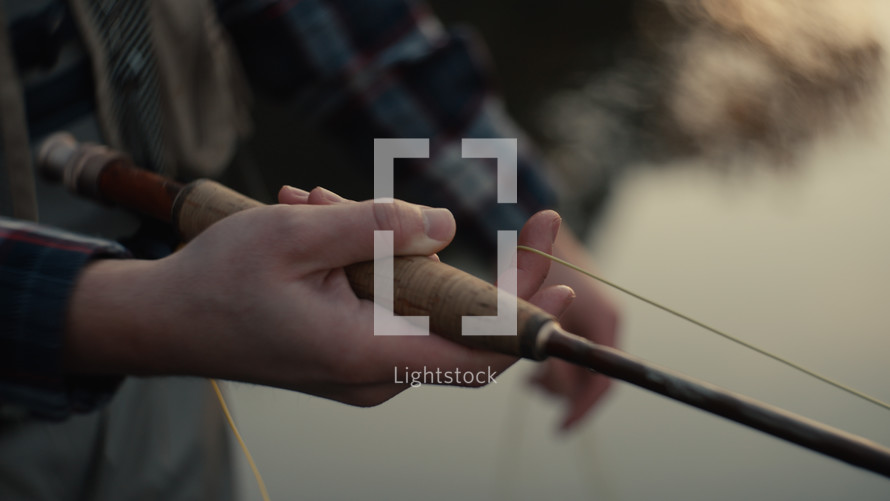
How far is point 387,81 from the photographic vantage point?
0.67m

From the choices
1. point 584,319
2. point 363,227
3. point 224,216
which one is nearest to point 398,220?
point 363,227

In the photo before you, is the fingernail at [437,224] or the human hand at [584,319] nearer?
the fingernail at [437,224]


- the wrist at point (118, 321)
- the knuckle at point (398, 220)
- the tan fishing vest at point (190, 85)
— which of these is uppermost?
the tan fishing vest at point (190, 85)

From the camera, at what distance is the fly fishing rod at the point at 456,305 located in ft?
0.87

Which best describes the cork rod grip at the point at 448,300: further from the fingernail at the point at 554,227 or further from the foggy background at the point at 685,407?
the foggy background at the point at 685,407

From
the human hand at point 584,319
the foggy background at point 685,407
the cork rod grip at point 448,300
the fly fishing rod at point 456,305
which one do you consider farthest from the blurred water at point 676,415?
the cork rod grip at point 448,300

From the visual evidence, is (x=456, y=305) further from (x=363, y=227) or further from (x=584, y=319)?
(x=584, y=319)

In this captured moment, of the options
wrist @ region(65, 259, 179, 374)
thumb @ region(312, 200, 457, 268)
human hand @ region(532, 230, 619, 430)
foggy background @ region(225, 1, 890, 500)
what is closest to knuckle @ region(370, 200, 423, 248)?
thumb @ region(312, 200, 457, 268)

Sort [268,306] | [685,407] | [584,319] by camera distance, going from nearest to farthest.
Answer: [268,306]
[584,319]
[685,407]

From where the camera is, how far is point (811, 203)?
1.10m

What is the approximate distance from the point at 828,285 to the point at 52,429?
100cm

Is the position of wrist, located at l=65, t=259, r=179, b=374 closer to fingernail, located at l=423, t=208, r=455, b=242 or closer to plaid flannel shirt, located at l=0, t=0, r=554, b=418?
fingernail, located at l=423, t=208, r=455, b=242

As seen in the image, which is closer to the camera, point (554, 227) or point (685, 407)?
point (554, 227)

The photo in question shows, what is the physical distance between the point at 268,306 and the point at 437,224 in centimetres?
10
